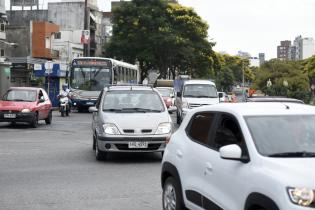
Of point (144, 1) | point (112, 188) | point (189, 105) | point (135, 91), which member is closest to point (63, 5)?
point (144, 1)

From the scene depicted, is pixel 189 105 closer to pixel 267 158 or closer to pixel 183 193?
pixel 183 193

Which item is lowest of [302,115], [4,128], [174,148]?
[4,128]

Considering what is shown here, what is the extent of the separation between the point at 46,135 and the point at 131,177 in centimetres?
958

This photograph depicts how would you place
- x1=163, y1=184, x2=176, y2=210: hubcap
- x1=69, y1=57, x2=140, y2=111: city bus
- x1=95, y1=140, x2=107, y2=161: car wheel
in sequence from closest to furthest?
1. x1=163, y1=184, x2=176, y2=210: hubcap
2. x1=95, y1=140, x2=107, y2=161: car wheel
3. x1=69, y1=57, x2=140, y2=111: city bus

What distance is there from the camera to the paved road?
8.40 m

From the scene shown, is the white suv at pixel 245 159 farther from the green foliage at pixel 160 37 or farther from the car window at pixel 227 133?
the green foliage at pixel 160 37

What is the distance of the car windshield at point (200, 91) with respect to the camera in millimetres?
25344

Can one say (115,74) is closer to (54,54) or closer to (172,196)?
(54,54)

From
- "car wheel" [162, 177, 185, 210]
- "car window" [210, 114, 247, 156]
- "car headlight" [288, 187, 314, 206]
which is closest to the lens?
"car headlight" [288, 187, 314, 206]

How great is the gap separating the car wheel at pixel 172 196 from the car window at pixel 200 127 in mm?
610

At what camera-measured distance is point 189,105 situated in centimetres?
2450

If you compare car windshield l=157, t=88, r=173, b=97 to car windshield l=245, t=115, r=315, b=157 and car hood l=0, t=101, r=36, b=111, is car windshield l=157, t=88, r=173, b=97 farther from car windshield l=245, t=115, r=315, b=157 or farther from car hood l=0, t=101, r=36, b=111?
car windshield l=245, t=115, r=315, b=157

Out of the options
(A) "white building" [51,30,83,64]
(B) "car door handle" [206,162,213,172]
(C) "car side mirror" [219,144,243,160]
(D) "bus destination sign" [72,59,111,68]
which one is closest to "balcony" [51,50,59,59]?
(A) "white building" [51,30,83,64]

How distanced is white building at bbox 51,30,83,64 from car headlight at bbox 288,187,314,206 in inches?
2368
